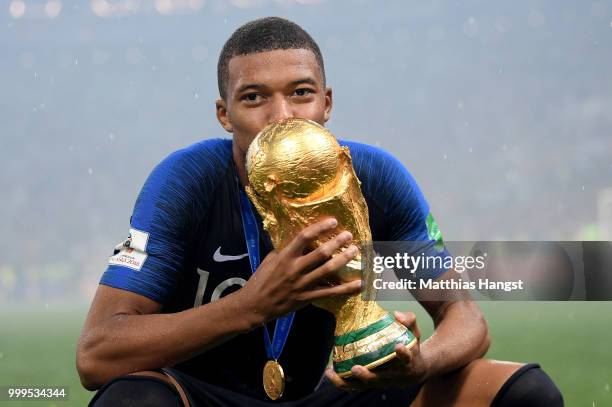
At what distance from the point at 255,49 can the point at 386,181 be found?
683 millimetres

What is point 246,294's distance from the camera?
2.73m

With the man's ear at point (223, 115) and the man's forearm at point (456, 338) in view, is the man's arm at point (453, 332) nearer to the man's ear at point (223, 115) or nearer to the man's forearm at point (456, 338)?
the man's forearm at point (456, 338)

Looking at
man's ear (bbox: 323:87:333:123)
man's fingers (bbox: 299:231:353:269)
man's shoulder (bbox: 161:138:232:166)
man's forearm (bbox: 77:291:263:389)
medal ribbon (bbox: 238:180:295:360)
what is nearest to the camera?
man's fingers (bbox: 299:231:353:269)

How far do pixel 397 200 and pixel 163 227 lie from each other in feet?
2.82

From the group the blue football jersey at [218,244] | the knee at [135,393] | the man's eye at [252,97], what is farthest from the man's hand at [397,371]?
the man's eye at [252,97]

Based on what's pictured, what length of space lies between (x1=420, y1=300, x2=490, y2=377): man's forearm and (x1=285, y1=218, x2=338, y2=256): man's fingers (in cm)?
58

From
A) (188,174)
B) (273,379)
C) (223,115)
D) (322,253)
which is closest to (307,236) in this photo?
(322,253)

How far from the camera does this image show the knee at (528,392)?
9.73 ft

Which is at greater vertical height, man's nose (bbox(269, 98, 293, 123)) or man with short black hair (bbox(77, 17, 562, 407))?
man's nose (bbox(269, 98, 293, 123))

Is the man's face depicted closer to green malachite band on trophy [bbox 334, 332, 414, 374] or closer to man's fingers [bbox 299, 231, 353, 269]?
man's fingers [bbox 299, 231, 353, 269]

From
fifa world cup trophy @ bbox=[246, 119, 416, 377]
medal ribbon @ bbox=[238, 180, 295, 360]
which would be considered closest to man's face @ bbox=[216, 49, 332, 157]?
medal ribbon @ bbox=[238, 180, 295, 360]

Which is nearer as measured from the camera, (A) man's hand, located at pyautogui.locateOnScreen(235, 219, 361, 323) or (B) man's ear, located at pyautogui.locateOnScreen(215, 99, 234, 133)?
(A) man's hand, located at pyautogui.locateOnScreen(235, 219, 361, 323)

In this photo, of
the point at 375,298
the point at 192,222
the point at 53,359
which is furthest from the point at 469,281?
the point at 53,359

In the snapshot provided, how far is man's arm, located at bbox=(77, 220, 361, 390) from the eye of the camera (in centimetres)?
259
